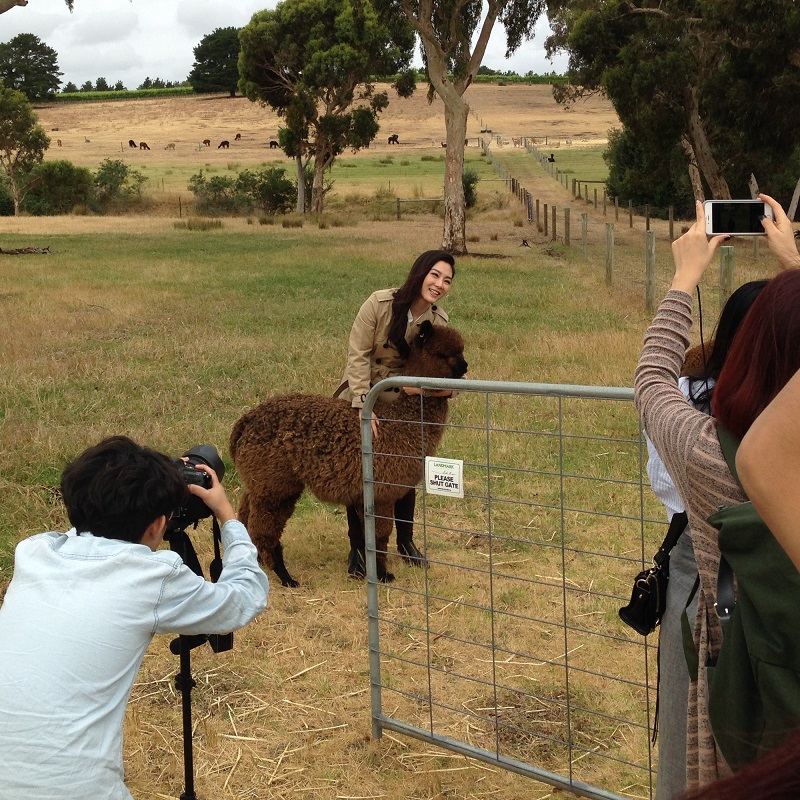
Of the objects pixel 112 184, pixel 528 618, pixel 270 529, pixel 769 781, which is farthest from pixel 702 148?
pixel 769 781

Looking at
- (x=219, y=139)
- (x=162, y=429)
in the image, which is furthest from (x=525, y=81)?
(x=162, y=429)

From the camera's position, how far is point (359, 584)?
19.5ft

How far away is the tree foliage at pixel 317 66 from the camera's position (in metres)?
42.5

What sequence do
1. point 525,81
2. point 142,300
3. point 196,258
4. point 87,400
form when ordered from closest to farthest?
point 87,400
point 142,300
point 196,258
point 525,81

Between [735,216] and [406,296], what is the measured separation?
124 inches

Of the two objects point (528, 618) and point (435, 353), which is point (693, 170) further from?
point (528, 618)

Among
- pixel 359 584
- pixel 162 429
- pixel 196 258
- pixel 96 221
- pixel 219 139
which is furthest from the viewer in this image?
pixel 219 139

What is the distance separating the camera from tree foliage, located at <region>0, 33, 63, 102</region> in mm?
92062

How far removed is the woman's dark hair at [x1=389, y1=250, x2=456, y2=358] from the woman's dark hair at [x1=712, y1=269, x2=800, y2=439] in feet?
12.2

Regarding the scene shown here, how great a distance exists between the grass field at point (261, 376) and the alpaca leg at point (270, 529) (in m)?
0.14

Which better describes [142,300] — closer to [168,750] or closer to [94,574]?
[168,750]

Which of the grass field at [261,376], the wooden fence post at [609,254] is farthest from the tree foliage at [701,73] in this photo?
the wooden fence post at [609,254]

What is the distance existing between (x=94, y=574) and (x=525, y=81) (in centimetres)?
13087

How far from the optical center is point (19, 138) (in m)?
50.2
